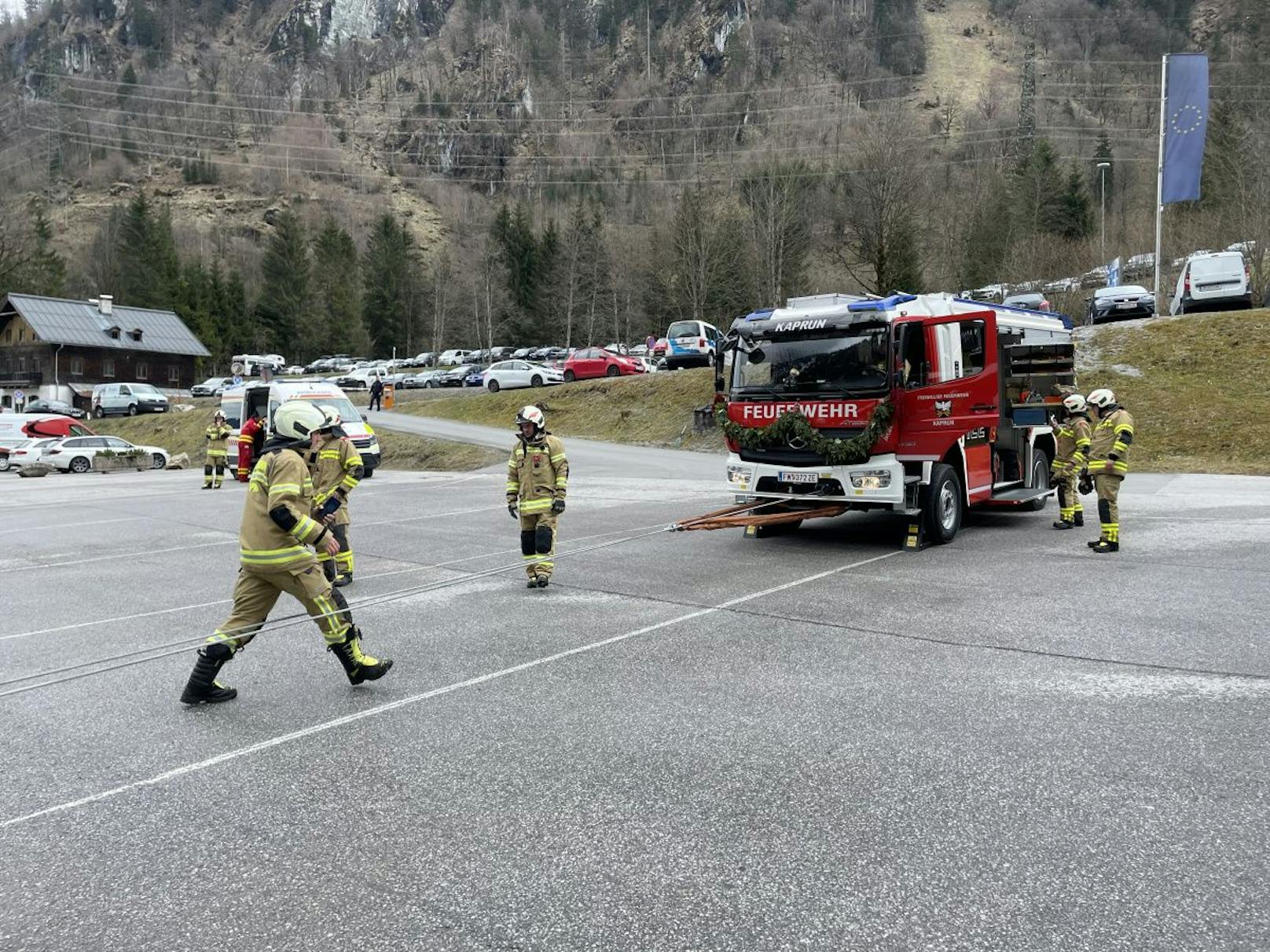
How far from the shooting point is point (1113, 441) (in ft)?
34.5

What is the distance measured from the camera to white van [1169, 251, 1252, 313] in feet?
94.2

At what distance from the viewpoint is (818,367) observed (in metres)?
11.0

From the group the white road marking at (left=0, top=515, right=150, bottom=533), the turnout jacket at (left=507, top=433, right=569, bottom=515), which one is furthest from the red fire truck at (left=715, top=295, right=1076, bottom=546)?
the white road marking at (left=0, top=515, right=150, bottom=533)

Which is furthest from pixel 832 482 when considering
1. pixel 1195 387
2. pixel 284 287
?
pixel 284 287

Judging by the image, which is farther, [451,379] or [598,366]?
[451,379]

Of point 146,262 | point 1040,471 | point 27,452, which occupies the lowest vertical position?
point 27,452

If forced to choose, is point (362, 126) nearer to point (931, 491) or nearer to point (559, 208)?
point (559, 208)

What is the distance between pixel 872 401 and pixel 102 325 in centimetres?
7242

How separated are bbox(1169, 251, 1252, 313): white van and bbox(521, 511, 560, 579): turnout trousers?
2769 cm

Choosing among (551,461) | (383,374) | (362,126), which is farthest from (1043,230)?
(362,126)

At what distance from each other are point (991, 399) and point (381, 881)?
10.3 metres

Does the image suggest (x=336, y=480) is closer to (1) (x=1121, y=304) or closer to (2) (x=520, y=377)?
(1) (x=1121, y=304)

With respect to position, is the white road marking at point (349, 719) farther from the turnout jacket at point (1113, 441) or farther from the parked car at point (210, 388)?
the parked car at point (210, 388)

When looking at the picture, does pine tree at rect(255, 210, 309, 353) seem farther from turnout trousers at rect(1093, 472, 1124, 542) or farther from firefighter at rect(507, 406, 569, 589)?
turnout trousers at rect(1093, 472, 1124, 542)
